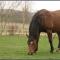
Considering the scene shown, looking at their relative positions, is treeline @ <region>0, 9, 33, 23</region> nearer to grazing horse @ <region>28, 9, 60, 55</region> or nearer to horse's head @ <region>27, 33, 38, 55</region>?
grazing horse @ <region>28, 9, 60, 55</region>

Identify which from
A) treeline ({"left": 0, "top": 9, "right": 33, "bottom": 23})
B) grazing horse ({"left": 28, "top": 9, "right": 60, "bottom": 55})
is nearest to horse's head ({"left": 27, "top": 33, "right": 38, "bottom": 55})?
grazing horse ({"left": 28, "top": 9, "right": 60, "bottom": 55})

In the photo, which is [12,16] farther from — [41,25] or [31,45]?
[31,45]

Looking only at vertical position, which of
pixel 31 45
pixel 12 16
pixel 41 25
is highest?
pixel 41 25

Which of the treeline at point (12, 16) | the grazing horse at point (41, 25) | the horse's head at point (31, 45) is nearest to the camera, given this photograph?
the horse's head at point (31, 45)

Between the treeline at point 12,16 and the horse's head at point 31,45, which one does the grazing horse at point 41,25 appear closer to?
the horse's head at point 31,45

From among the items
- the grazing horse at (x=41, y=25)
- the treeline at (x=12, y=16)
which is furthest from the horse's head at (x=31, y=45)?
the treeline at (x=12, y=16)

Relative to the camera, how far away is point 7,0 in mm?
37906

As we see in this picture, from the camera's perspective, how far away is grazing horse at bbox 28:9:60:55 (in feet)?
36.2

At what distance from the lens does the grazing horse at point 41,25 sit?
11039mm

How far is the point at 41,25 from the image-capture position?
455 inches

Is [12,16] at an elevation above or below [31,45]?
above

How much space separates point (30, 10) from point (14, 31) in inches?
272

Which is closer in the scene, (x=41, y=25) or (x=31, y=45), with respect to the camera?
(x=31, y=45)

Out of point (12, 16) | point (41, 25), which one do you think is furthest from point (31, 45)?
point (12, 16)
